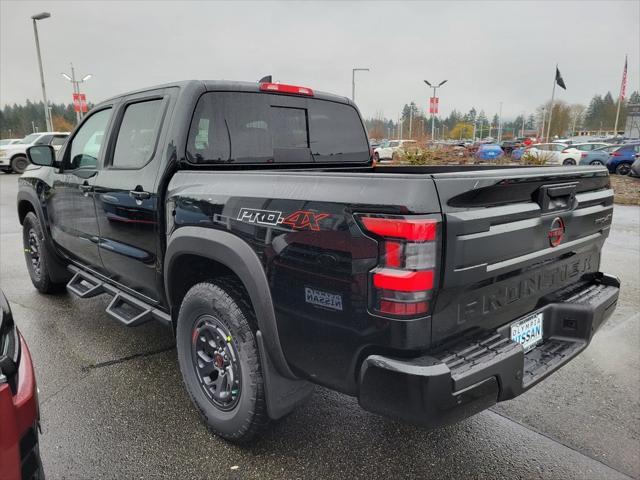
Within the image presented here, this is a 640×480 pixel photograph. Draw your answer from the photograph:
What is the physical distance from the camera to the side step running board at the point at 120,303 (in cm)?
Result: 313

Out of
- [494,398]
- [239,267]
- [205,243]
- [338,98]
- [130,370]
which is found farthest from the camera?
[338,98]

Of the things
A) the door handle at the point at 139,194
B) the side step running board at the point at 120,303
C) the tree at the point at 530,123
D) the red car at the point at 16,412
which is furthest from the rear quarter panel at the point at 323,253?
the tree at the point at 530,123

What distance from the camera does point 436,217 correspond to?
1690mm

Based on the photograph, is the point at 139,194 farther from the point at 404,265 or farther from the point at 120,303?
the point at 404,265

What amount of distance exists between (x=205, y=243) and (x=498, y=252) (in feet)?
4.59

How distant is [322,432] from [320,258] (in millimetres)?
1284

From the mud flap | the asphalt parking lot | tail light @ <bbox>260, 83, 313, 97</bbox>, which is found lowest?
the asphalt parking lot

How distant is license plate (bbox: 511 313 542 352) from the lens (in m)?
2.17

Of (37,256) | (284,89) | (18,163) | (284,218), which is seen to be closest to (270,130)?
(284,89)

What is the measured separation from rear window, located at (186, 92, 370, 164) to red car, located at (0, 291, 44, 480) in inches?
55.5

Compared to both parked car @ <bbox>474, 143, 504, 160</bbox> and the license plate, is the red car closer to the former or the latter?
the license plate

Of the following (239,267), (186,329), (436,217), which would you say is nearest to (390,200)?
(436,217)

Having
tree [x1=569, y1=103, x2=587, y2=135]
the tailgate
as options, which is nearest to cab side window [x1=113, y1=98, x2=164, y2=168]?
the tailgate

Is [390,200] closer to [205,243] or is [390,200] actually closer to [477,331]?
[477,331]
